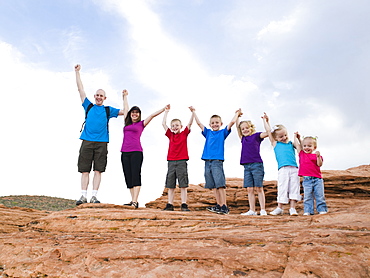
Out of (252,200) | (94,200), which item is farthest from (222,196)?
(94,200)

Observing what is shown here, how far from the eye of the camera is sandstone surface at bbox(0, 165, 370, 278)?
4.27 m

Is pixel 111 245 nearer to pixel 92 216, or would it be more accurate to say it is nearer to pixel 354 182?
pixel 92 216

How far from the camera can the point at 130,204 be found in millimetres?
10125

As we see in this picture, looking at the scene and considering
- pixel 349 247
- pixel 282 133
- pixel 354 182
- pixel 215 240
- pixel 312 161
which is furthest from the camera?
pixel 354 182

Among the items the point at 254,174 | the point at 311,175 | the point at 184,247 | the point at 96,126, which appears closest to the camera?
the point at 184,247

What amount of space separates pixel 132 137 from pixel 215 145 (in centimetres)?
282

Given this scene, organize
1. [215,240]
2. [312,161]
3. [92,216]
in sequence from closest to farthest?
[215,240]
[92,216]
[312,161]

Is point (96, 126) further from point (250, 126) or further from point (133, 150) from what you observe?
point (250, 126)

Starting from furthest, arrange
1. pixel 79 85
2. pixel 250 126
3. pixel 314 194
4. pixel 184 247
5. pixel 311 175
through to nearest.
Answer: pixel 79 85 < pixel 250 126 < pixel 314 194 < pixel 311 175 < pixel 184 247

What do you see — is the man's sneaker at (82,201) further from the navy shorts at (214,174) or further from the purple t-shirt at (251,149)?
the purple t-shirt at (251,149)

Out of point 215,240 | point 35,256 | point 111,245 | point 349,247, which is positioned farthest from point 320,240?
point 35,256

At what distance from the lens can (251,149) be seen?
10.5 metres

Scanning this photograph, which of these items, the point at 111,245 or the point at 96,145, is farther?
the point at 96,145

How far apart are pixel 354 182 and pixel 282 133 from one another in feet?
19.8
